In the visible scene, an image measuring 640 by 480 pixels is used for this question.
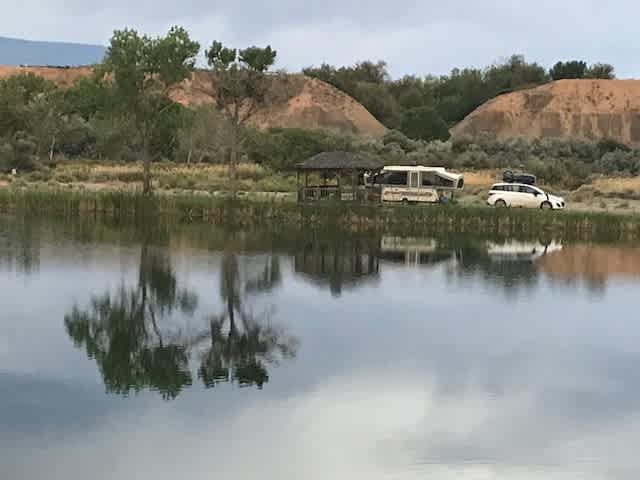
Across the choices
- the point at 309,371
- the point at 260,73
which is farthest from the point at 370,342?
the point at 260,73

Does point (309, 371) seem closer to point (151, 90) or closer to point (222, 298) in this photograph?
point (222, 298)

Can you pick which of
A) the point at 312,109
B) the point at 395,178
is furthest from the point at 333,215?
the point at 312,109

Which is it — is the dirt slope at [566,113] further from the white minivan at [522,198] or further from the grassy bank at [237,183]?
the white minivan at [522,198]

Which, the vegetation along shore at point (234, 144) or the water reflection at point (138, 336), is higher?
the vegetation along shore at point (234, 144)

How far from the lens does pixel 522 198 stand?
133 ft

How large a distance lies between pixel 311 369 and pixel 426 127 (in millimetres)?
75801

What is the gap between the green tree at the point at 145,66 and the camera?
1713 inches

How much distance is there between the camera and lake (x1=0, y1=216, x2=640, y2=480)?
10.6 metres

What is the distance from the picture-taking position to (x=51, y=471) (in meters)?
9.83

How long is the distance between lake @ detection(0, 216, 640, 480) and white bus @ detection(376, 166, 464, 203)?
48.7 ft

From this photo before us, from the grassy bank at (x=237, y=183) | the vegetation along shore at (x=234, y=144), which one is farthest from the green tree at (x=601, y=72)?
the grassy bank at (x=237, y=183)

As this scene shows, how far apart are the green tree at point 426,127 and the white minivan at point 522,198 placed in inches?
1838

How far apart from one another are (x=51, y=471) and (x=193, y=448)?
151cm

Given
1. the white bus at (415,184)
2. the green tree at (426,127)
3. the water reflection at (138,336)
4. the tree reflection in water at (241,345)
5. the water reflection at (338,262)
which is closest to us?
the water reflection at (138,336)
